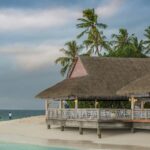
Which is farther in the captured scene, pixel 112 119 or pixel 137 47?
pixel 137 47

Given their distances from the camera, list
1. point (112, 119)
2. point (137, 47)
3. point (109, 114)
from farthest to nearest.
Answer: point (137, 47) → point (109, 114) → point (112, 119)

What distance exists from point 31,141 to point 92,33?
2336 cm

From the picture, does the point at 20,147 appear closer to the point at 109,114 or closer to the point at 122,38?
the point at 109,114

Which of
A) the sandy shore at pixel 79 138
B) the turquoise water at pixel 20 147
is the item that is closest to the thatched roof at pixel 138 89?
the sandy shore at pixel 79 138

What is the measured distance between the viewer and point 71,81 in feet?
120

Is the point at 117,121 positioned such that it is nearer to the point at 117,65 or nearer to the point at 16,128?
the point at 117,65

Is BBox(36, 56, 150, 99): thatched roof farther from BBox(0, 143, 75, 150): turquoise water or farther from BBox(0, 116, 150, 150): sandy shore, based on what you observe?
BBox(0, 143, 75, 150): turquoise water

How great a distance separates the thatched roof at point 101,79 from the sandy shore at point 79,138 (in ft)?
8.65

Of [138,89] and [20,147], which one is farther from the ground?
[138,89]

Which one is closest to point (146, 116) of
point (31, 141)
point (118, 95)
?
point (118, 95)

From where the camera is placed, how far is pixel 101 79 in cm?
3597

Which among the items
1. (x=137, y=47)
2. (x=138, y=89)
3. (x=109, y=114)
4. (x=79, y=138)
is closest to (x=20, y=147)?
(x=79, y=138)

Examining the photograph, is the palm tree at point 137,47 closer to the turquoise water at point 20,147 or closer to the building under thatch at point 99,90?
the building under thatch at point 99,90

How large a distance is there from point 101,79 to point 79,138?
5745 millimetres
